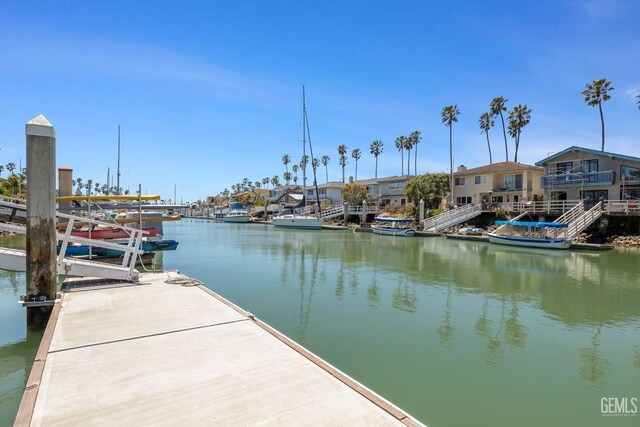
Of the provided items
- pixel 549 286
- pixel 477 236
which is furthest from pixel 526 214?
pixel 549 286

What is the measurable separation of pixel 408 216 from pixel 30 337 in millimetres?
46960

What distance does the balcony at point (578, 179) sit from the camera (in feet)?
114

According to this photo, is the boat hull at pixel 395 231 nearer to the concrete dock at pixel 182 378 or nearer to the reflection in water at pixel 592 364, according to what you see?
the reflection in water at pixel 592 364

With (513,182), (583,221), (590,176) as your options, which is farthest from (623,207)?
(513,182)

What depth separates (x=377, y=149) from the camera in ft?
323

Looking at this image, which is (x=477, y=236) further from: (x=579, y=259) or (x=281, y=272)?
(x=281, y=272)

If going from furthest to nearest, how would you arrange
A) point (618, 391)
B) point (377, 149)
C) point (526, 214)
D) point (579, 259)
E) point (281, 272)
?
1. point (377, 149)
2. point (526, 214)
3. point (579, 259)
4. point (281, 272)
5. point (618, 391)

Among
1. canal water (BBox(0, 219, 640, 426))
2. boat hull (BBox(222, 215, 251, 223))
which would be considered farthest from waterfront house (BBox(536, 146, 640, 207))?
boat hull (BBox(222, 215, 251, 223))

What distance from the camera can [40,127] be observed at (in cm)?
791

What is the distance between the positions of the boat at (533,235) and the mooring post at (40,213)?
33001 millimetres

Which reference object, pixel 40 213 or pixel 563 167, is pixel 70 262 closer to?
pixel 40 213

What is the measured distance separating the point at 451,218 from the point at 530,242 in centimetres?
1332

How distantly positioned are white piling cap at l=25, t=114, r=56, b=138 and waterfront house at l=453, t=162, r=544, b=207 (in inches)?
1774

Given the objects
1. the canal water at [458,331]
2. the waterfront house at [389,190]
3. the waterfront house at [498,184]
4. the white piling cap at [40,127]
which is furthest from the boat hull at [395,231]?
the white piling cap at [40,127]
